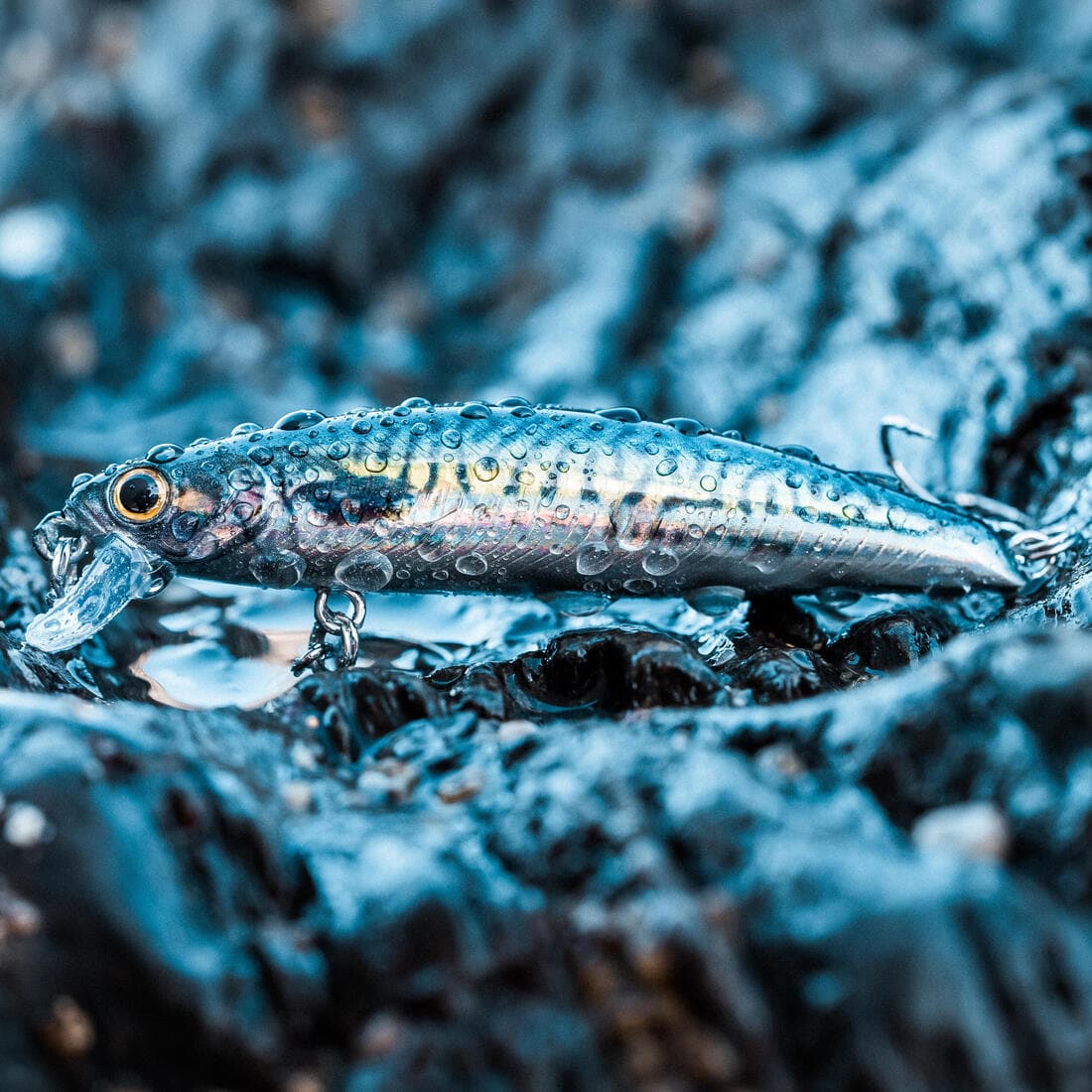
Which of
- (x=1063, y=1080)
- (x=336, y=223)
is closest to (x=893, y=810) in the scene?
(x=1063, y=1080)

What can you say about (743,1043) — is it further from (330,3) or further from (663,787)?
(330,3)

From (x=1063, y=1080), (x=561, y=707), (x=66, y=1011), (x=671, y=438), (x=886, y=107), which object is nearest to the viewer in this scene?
(x=1063, y=1080)

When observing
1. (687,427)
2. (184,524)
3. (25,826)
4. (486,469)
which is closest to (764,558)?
(687,427)

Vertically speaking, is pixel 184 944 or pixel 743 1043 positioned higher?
pixel 184 944

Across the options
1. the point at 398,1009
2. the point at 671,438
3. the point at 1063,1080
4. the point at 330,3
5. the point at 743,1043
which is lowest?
the point at 1063,1080

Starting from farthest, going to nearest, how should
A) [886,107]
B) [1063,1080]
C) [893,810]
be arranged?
[886,107]
[893,810]
[1063,1080]
